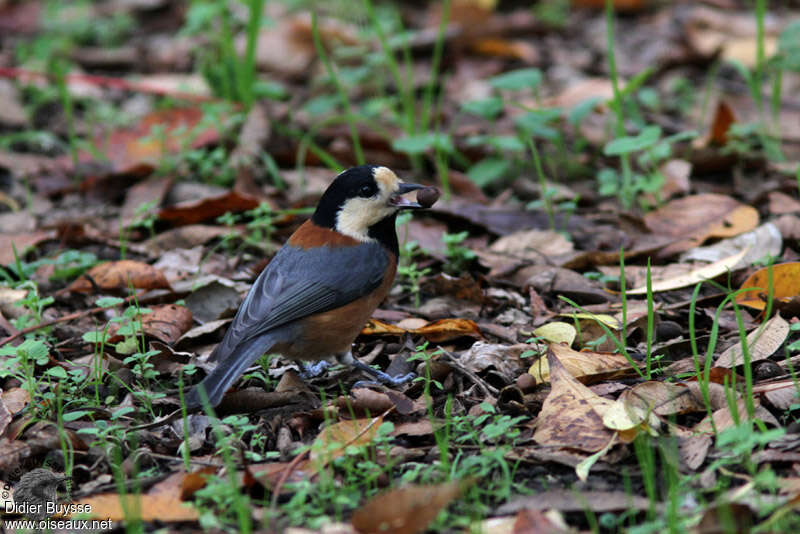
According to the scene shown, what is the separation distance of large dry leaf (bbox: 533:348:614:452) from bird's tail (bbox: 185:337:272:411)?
4.21 feet

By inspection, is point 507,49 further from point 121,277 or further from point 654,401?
point 654,401

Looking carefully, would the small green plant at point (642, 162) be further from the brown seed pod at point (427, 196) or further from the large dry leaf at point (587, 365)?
the large dry leaf at point (587, 365)

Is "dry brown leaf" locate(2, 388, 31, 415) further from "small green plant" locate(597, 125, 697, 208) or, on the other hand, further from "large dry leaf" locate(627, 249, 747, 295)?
"small green plant" locate(597, 125, 697, 208)

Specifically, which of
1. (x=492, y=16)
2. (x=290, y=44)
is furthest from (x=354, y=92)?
(x=492, y=16)

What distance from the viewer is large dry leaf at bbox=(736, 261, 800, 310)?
4504mm

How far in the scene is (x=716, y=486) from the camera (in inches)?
125

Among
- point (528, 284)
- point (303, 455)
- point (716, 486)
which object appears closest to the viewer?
point (716, 486)

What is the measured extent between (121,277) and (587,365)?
2686mm

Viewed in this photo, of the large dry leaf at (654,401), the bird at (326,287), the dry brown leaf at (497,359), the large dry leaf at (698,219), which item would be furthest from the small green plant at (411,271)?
the large dry leaf at (654,401)

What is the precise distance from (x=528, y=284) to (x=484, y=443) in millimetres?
1609

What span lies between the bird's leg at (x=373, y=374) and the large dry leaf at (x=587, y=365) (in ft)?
1.96

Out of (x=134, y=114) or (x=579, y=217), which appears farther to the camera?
(x=134, y=114)

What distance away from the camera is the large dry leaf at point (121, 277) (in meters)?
5.18

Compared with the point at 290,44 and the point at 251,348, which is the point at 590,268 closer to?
the point at 251,348
